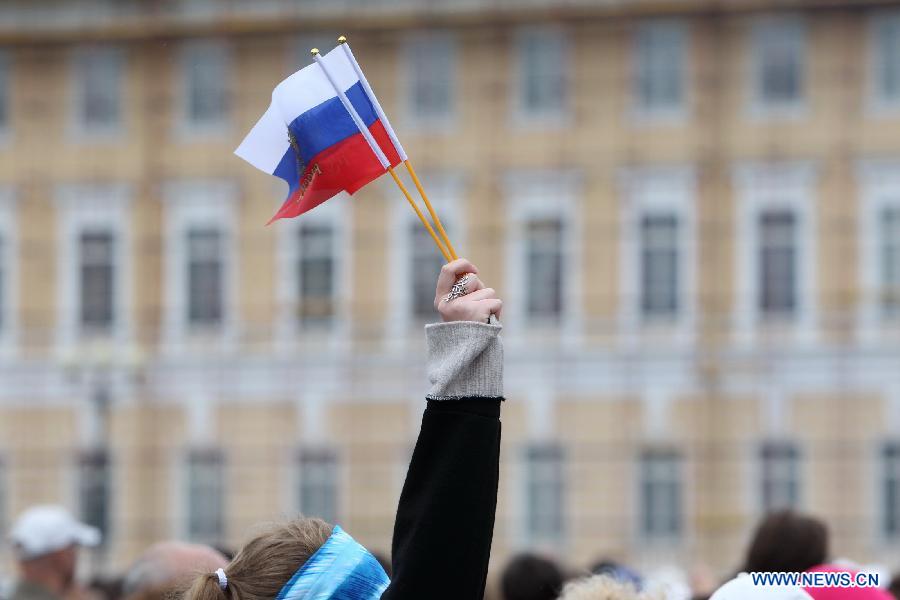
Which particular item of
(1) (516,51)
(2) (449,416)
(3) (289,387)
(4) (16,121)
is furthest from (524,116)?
(2) (449,416)

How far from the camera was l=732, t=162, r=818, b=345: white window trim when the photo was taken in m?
29.0

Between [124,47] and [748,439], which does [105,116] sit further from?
[748,439]

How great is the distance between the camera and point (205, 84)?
31.5m

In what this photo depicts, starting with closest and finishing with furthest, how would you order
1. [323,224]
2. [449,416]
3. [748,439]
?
[449,416] → [748,439] → [323,224]

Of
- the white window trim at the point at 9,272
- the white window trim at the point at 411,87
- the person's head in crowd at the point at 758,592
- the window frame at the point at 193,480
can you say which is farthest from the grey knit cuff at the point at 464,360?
the white window trim at the point at 9,272

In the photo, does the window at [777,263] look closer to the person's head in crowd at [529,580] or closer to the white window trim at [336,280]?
the white window trim at [336,280]

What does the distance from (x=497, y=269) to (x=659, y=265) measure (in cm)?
246

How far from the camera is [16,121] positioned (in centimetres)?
3159

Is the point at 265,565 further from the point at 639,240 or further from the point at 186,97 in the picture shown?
the point at 186,97

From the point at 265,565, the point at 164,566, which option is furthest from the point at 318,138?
the point at 164,566

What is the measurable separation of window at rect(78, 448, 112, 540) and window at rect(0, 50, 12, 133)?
5.60 metres

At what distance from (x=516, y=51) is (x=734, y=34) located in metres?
3.35

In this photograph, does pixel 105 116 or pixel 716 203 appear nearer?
pixel 716 203

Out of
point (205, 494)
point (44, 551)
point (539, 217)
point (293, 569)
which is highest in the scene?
point (539, 217)
